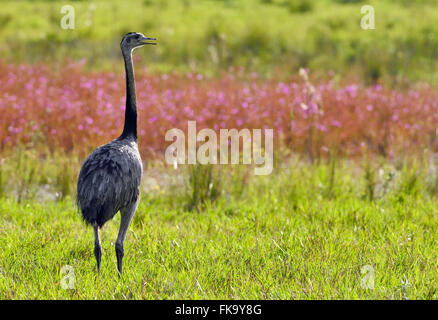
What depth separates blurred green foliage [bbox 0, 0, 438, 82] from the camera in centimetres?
1472

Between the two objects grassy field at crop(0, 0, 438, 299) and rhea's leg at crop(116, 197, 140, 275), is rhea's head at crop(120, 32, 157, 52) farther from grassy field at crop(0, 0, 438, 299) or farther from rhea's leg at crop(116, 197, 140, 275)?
grassy field at crop(0, 0, 438, 299)

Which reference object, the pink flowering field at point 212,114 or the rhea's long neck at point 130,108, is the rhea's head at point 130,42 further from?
the pink flowering field at point 212,114

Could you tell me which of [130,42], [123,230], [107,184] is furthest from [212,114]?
[107,184]

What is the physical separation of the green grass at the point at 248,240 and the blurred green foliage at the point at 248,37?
6.53m

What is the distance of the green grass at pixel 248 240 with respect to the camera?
157 inches

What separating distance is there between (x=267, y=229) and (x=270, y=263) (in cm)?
94

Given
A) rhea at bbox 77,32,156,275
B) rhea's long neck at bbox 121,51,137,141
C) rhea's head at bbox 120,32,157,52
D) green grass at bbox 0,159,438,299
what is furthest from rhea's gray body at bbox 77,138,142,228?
rhea's head at bbox 120,32,157,52

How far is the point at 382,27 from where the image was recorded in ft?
59.4

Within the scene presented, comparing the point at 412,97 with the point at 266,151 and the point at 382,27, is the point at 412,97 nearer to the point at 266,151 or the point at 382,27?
the point at 266,151

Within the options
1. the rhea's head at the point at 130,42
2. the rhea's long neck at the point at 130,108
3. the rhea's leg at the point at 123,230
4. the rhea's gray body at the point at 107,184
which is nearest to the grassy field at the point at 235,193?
the rhea's leg at the point at 123,230

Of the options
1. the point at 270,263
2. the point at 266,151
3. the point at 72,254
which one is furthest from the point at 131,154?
the point at 266,151

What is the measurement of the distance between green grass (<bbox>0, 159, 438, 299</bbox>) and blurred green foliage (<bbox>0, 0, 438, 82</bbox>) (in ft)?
21.4

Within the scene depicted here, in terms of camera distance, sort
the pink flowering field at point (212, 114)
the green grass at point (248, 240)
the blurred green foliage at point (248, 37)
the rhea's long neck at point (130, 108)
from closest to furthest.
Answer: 1. the green grass at point (248, 240)
2. the rhea's long neck at point (130, 108)
3. the pink flowering field at point (212, 114)
4. the blurred green foliage at point (248, 37)

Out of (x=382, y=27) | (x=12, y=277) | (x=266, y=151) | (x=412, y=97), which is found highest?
(x=382, y=27)
